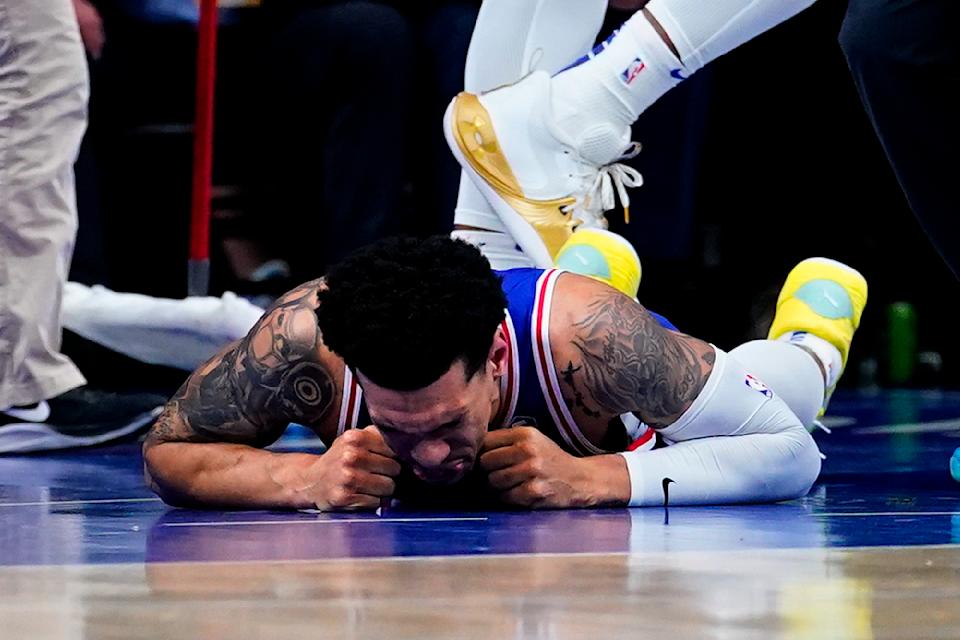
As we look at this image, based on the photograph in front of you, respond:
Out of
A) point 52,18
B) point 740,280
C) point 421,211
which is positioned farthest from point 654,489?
point 740,280

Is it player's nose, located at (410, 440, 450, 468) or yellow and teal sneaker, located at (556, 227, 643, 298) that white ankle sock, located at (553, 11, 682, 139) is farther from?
player's nose, located at (410, 440, 450, 468)

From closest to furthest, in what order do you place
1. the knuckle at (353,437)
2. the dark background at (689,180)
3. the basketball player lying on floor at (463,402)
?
the basketball player lying on floor at (463,402)
the knuckle at (353,437)
the dark background at (689,180)

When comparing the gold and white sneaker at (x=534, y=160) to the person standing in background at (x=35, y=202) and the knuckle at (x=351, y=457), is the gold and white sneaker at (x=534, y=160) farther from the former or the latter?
the knuckle at (x=351, y=457)

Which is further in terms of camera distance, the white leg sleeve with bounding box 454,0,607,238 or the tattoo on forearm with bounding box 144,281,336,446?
the white leg sleeve with bounding box 454,0,607,238

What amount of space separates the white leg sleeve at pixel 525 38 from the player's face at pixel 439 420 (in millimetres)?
1084

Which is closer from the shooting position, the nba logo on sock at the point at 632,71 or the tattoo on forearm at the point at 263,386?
the tattoo on forearm at the point at 263,386

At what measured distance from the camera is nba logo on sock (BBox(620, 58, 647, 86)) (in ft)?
9.71

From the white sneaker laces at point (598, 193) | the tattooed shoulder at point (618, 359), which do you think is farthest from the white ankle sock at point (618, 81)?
the tattooed shoulder at point (618, 359)

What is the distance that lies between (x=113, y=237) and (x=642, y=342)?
3.10 metres

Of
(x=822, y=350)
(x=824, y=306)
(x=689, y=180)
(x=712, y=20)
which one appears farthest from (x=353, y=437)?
(x=689, y=180)

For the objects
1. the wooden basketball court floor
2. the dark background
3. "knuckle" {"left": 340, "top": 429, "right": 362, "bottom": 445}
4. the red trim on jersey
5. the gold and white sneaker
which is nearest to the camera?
the wooden basketball court floor

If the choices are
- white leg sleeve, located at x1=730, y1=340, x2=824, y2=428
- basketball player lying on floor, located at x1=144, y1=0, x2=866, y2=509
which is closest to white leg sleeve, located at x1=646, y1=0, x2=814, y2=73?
white leg sleeve, located at x1=730, y1=340, x2=824, y2=428

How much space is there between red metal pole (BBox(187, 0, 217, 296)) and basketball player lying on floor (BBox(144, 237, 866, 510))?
1899mm

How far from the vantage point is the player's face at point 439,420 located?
2.05 m
